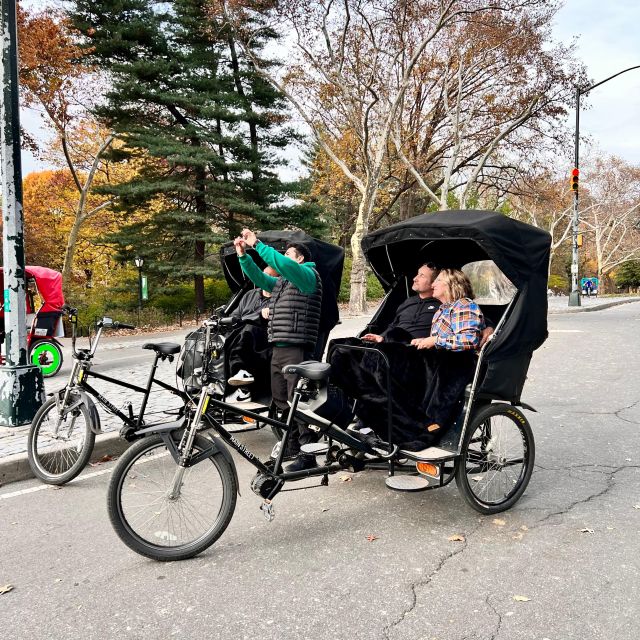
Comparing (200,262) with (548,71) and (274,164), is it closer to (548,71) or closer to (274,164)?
(274,164)

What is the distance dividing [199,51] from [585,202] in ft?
139

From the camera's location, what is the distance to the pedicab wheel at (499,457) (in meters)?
4.39

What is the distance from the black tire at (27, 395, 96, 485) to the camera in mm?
5027

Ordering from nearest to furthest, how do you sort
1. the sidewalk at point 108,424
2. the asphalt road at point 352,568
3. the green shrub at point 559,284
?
the asphalt road at point 352,568 < the sidewalk at point 108,424 < the green shrub at point 559,284

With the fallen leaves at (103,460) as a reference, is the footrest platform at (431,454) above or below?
above

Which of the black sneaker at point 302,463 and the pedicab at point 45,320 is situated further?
the pedicab at point 45,320

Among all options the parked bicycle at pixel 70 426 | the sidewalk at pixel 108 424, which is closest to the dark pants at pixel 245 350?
the parked bicycle at pixel 70 426

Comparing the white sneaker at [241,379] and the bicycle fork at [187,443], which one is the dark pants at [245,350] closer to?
the white sneaker at [241,379]

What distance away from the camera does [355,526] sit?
4156 mm

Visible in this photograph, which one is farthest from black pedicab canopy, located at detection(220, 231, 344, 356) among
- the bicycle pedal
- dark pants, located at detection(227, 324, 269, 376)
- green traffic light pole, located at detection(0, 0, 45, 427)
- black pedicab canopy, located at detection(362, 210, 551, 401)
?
green traffic light pole, located at detection(0, 0, 45, 427)

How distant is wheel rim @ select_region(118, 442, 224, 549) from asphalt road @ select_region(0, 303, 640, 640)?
18 centimetres

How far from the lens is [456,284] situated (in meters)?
4.82

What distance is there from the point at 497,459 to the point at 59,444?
3587 mm

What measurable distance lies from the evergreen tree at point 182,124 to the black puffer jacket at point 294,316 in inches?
734
